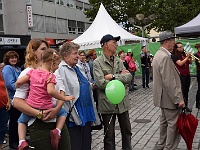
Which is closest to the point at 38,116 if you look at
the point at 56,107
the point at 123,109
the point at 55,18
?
the point at 56,107

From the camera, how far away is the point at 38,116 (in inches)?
110

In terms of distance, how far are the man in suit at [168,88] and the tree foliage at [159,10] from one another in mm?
21464

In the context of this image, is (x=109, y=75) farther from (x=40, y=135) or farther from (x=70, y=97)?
(x=40, y=135)

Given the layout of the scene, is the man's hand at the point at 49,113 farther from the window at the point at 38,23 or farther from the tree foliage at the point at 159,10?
the window at the point at 38,23

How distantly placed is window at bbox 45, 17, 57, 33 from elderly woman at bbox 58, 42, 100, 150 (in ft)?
105

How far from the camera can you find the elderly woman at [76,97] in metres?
3.50

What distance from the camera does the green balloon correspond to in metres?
3.83

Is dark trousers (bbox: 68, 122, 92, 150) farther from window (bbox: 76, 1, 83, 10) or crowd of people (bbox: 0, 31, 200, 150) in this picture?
window (bbox: 76, 1, 83, 10)

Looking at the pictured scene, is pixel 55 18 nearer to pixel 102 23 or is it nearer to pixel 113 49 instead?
pixel 102 23

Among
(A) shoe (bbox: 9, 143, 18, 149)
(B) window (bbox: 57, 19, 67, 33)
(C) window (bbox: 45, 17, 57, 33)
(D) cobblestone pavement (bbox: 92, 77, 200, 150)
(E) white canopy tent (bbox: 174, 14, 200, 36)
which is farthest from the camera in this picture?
(B) window (bbox: 57, 19, 67, 33)

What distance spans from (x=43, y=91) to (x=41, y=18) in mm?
32637

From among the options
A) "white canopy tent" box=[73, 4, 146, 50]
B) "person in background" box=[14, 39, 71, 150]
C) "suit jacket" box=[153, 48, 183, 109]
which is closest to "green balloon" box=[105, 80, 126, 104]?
"suit jacket" box=[153, 48, 183, 109]

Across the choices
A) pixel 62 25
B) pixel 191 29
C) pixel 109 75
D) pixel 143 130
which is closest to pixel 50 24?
pixel 62 25

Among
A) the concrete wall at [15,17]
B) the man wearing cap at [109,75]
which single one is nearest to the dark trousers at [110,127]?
the man wearing cap at [109,75]
